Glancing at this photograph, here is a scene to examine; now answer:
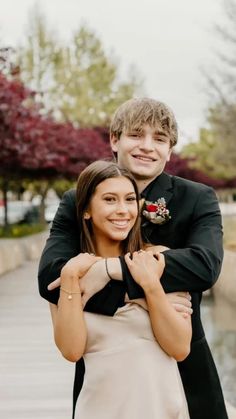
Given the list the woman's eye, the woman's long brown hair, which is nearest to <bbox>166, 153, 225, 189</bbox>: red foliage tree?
Answer: the woman's eye

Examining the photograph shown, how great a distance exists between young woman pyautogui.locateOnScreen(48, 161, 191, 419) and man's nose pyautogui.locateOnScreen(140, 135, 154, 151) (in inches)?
14.6

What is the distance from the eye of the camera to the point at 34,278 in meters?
18.0

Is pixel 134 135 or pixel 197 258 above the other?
pixel 134 135

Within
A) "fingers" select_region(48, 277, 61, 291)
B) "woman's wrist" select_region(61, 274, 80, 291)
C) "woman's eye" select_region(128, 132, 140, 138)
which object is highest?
"woman's eye" select_region(128, 132, 140, 138)

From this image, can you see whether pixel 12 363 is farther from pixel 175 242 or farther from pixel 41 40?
pixel 41 40

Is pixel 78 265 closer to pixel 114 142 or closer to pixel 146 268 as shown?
pixel 146 268

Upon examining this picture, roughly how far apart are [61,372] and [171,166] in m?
32.1

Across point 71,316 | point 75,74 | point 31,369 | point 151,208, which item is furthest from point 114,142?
point 75,74

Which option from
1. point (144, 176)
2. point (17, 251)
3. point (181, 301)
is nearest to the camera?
point (181, 301)

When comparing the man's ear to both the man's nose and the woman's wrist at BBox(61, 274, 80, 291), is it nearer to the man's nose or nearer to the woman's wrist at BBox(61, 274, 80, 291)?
the man's nose

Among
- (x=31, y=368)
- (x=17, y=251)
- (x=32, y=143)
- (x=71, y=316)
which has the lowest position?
(x=17, y=251)

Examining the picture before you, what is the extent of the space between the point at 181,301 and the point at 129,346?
0.76ft

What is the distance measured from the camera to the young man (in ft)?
9.25

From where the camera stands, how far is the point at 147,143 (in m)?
2.92
